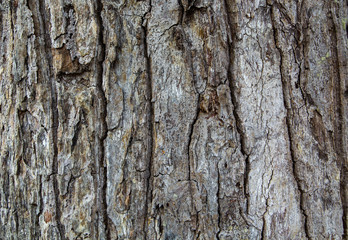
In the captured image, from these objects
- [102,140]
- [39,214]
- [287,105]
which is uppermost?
[287,105]

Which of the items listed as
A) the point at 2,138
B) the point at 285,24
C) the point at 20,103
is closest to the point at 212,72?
the point at 285,24

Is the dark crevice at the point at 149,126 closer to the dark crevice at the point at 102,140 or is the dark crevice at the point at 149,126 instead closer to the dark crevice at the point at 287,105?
the dark crevice at the point at 102,140

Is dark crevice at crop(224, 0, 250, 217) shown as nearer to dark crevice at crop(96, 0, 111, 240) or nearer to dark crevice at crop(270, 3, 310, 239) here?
dark crevice at crop(270, 3, 310, 239)

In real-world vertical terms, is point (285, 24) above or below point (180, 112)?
above

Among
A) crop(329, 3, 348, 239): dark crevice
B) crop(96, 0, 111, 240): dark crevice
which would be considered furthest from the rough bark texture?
crop(329, 3, 348, 239): dark crevice

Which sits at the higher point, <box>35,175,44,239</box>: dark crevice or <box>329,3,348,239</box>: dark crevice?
<box>329,3,348,239</box>: dark crevice

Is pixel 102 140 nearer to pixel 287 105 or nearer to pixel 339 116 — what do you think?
pixel 287 105

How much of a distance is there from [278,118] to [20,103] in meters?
1.10

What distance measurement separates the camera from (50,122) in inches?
43.2

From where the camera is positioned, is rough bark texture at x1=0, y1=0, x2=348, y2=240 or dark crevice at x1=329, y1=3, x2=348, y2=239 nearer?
rough bark texture at x1=0, y1=0, x2=348, y2=240

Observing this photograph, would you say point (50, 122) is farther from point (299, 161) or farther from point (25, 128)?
point (299, 161)

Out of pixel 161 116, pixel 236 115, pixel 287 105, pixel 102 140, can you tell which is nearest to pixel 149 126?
pixel 161 116

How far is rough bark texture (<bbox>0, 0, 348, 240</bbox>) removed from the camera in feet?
3.53

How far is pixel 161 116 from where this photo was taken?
108 centimetres
